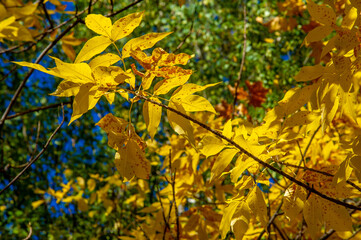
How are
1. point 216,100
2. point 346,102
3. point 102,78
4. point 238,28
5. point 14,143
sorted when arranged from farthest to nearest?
point 14,143, point 216,100, point 238,28, point 346,102, point 102,78

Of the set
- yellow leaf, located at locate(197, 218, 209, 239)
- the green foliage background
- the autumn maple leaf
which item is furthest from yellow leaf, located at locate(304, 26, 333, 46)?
the autumn maple leaf

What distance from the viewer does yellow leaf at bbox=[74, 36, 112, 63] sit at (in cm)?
62

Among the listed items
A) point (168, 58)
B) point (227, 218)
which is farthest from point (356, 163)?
point (168, 58)

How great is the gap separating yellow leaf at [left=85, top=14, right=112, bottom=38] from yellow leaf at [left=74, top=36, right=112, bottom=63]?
1 centimetres

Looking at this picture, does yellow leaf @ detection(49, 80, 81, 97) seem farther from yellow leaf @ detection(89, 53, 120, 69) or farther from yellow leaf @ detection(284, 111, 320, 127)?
yellow leaf @ detection(284, 111, 320, 127)

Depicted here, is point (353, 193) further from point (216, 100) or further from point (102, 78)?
point (216, 100)

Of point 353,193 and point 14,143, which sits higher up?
point 14,143

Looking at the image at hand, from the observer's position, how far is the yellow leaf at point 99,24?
61cm

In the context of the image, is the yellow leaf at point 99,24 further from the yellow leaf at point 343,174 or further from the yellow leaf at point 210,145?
the yellow leaf at point 343,174

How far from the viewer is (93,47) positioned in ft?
2.08

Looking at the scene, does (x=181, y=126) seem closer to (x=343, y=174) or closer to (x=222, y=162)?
(x=222, y=162)

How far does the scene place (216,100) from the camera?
4.21 meters

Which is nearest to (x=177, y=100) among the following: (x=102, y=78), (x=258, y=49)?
(x=102, y=78)

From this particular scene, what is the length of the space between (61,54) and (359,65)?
5364 mm
